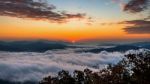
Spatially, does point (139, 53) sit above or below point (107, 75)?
above

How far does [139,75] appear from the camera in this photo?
5256 cm

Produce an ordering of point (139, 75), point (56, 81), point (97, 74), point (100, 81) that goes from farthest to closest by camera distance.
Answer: point (56, 81) < point (97, 74) < point (100, 81) < point (139, 75)

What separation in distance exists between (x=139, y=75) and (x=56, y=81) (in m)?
23.1

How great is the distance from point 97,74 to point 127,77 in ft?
22.9

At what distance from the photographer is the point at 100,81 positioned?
184 feet

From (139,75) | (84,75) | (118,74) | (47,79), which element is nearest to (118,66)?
(118,74)

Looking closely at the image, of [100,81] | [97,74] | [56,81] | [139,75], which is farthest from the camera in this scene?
[56,81]

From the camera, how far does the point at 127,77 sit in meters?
55.2

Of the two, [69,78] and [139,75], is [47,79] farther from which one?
[139,75]

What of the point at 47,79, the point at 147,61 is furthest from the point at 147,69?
the point at 47,79

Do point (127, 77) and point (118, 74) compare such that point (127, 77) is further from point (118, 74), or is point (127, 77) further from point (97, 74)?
point (97, 74)

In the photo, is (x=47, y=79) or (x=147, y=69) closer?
(x=147, y=69)

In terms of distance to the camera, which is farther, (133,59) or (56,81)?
(56,81)

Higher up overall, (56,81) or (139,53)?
(139,53)
